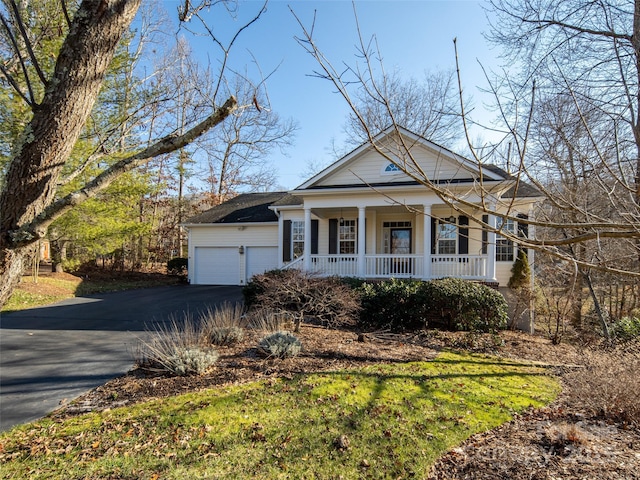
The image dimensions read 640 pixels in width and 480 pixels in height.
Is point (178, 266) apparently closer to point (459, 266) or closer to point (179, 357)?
point (459, 266)

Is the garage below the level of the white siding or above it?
below

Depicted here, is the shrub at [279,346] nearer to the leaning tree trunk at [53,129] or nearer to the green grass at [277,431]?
the green grass at [277,431]

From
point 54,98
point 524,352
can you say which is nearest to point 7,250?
point 54,98

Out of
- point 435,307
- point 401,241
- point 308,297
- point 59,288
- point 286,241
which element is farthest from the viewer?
point 286,241

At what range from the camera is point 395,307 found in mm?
9664

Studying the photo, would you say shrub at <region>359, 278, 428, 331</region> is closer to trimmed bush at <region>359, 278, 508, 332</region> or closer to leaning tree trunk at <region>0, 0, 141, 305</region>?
trimmed bush at <region>359, 278, 508, 332</region>

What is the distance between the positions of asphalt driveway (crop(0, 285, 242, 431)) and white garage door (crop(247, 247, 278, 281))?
4.79 metres

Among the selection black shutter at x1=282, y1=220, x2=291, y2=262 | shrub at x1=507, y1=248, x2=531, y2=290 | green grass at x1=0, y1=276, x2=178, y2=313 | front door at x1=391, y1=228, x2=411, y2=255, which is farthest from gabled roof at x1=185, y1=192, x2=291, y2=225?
shrub at x1=507, y1=248, x2=531, y2=290

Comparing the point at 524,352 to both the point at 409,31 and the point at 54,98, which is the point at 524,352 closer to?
the point at 409,31

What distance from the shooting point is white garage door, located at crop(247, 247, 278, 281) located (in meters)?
17.9

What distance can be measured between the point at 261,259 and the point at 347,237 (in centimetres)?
506

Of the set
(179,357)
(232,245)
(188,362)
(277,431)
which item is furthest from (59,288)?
(277,431)

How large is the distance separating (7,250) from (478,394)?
549cm

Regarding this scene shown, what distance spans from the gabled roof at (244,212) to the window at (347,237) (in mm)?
3573
